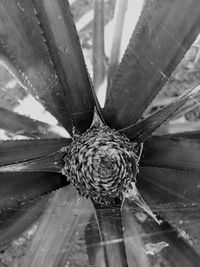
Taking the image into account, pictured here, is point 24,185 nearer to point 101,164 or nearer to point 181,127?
point 101,164

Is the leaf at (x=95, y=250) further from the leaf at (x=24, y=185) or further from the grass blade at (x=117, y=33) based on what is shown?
the grass blade at (x=117, y=33)

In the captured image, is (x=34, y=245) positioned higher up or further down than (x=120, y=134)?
further down

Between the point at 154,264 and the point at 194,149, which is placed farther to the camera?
the point at 154,264

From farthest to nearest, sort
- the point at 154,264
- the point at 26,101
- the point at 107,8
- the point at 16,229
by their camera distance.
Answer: the point at 107,8, the point at 26,101, the point at 154,264, the point at 16,229

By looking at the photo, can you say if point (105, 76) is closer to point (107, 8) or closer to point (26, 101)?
point (26, 101)

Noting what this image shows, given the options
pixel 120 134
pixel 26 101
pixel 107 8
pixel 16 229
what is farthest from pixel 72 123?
pixel 107 8

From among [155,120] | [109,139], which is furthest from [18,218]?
[155,120]
